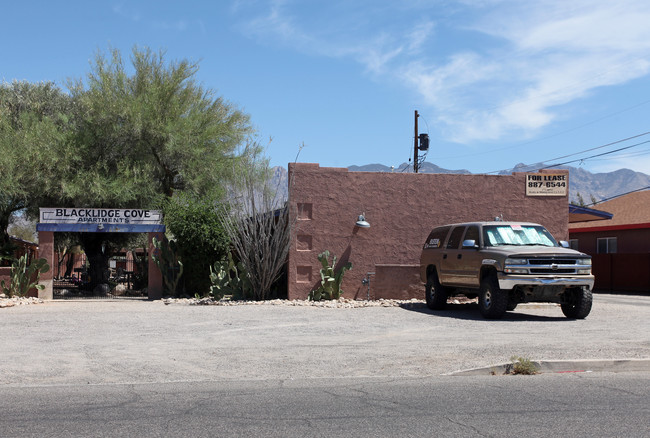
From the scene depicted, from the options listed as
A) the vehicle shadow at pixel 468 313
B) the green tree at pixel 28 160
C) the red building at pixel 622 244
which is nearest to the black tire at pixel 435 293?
the vehicle shadow at pixel 468 313

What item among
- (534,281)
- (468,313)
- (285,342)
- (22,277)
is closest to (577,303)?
(534,281)

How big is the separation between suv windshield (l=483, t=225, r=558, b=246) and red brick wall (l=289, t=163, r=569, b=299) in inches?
165

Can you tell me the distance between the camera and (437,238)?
60.2 feet

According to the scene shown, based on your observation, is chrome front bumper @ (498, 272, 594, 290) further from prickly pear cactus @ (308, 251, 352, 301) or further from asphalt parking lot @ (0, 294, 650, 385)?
prickly pear cactus @ (308, 251, 352, 301)

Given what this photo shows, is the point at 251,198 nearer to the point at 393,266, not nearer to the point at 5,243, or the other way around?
the point at 393,266

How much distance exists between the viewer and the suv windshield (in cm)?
1623

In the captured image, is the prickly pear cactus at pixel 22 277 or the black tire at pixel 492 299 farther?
the prickly pear cactus at pixel 22 277

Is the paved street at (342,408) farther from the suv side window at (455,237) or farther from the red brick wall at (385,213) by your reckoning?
the red brick wall at (385,213)

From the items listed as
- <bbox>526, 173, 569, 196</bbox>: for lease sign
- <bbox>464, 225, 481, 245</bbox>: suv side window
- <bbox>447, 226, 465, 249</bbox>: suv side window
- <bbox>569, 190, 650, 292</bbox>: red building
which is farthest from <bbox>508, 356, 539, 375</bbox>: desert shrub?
<bbox>569, 190, 650, 292</bbox>: red building

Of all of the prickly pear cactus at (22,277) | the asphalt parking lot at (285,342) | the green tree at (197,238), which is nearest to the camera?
the asphalt parking lot at (285,342)

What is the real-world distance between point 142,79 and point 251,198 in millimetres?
7982

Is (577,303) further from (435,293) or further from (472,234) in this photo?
(435,293)

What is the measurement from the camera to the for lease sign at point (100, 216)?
70.5ft

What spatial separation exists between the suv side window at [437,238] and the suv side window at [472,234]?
1.08m
